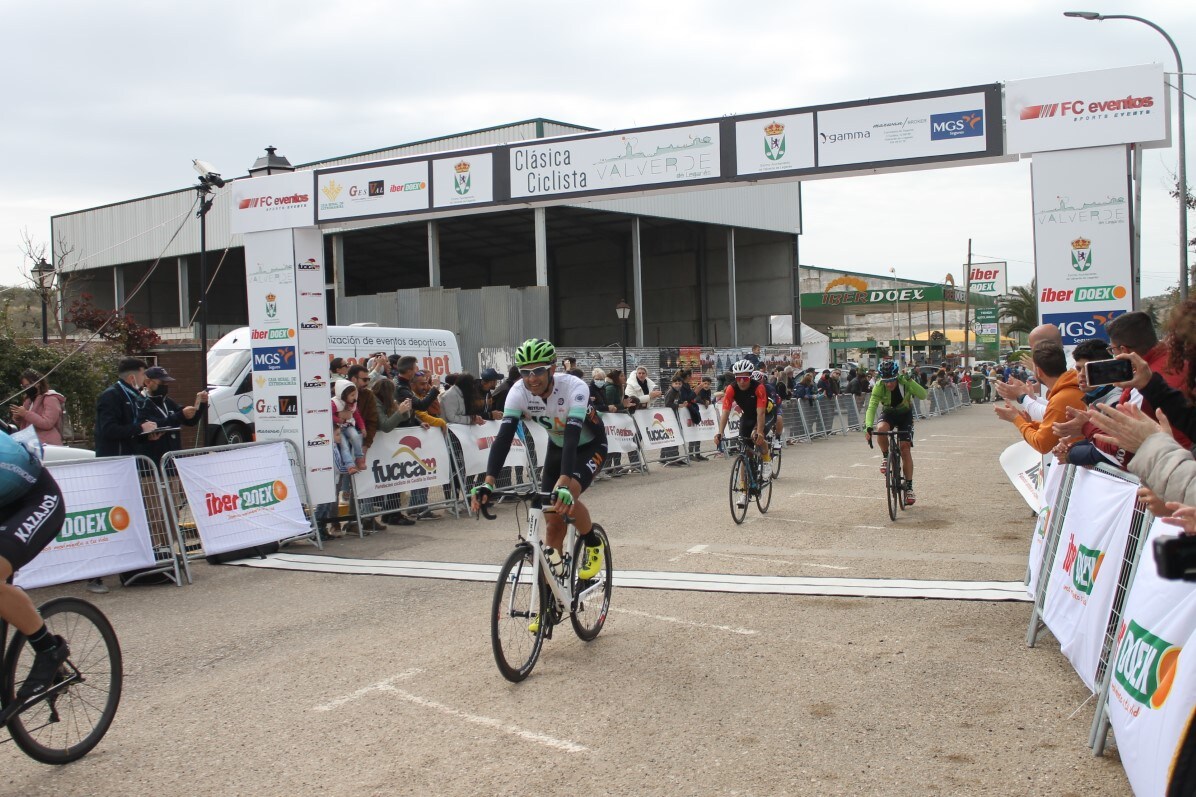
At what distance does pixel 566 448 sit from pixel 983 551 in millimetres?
5269

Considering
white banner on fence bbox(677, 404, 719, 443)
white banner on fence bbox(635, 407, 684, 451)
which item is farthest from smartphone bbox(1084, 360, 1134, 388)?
white banner on fence bbox(677, 404, 719, 443)

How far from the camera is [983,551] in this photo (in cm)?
934

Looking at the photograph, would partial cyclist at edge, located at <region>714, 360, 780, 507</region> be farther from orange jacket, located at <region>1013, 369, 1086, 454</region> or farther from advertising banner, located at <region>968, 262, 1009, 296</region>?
advertising banner, located at <region>968, 262, 1009, 296</region>

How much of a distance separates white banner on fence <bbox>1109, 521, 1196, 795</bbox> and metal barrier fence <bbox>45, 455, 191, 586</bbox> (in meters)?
7.71

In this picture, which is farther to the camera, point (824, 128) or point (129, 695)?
point (824, 128)

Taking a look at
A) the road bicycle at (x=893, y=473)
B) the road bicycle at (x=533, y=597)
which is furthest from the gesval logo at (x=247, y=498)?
the road bicycle at (x=893, y=473)

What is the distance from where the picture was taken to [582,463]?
6.38 meters

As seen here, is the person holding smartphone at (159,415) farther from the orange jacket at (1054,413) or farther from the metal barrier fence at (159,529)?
the orange jacket at (1054,413)

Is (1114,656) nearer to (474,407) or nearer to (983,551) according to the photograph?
(983,551)

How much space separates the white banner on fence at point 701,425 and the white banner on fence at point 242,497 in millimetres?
10242

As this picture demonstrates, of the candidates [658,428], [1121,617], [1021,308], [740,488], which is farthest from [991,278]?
[1121,617]

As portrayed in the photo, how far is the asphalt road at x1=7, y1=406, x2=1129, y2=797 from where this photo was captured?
427cm

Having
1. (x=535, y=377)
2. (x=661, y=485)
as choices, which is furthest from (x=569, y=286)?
(x=535, y=377)

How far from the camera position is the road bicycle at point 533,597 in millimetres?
5551
